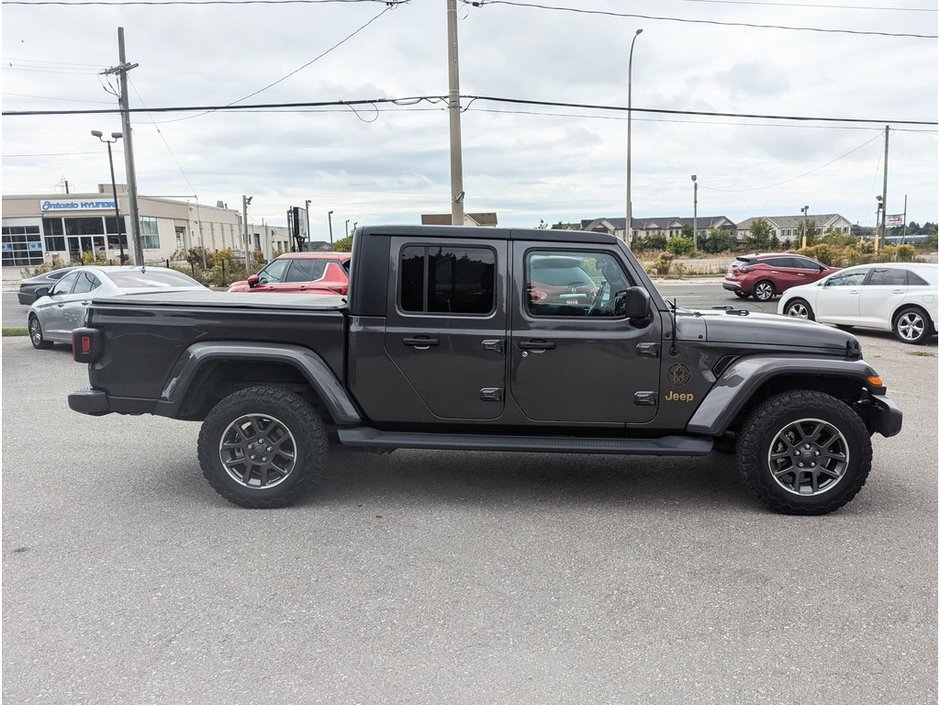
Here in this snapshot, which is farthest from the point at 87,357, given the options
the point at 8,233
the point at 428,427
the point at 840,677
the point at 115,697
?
the point at 8,233

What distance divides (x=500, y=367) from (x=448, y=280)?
67cm

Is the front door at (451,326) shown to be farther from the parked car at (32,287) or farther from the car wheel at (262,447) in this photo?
the parked car at (32,287)

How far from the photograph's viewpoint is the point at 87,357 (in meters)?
4.69

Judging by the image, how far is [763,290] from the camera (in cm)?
2147

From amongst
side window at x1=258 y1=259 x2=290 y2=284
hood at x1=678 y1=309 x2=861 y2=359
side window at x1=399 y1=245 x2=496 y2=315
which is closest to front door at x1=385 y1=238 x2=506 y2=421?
side window at x1=399 y1=245 x2=496 y2=315

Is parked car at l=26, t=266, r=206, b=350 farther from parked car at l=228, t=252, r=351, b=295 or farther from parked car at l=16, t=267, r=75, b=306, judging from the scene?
parked car at l=16, t=267, r=75, b=306

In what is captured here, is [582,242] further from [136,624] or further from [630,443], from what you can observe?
[136,624]

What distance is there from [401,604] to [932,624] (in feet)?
8.11

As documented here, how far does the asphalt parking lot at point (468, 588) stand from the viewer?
282 cm

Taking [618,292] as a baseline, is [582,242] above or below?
above

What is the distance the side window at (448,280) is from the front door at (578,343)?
22cm

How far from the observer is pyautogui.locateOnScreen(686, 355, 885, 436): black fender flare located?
4391mm

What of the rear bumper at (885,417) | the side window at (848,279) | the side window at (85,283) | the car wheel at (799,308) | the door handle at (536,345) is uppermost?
the side window at (85,283)

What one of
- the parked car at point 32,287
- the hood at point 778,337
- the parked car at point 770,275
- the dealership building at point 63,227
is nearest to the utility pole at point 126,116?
the parked car at point 32,287
